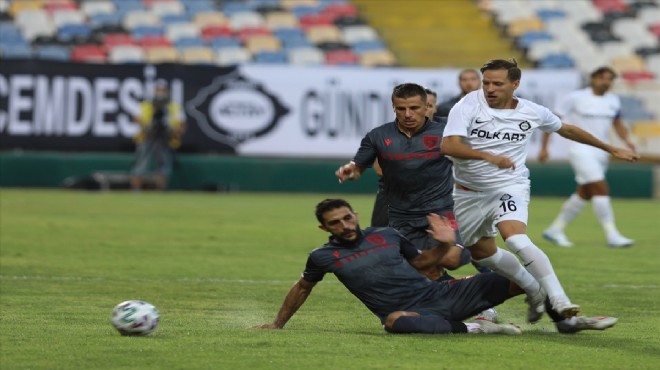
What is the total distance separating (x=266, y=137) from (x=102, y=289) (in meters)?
15.5

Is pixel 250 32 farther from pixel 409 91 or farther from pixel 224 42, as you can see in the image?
pixel 409 91

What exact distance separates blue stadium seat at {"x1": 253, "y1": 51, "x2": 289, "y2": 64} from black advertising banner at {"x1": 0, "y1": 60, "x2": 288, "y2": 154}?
2.79 meters

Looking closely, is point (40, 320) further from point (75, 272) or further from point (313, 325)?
point (75, 272)

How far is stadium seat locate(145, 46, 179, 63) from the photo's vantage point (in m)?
28.4

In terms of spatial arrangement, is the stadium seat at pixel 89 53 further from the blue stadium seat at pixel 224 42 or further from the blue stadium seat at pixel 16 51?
the blue stadium seat at pixel 224 42

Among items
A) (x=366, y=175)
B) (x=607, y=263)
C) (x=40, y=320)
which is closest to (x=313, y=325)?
(x=40, y=320)

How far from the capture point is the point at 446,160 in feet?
30.6

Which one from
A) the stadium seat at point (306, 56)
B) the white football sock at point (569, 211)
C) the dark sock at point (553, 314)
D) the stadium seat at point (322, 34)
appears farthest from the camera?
the stadium seat at point (322, 34)

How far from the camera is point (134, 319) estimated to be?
309 inches

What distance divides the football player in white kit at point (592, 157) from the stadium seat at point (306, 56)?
1317cm

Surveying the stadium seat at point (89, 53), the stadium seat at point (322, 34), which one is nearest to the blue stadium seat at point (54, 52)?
the stadium seat at point (89, 53)

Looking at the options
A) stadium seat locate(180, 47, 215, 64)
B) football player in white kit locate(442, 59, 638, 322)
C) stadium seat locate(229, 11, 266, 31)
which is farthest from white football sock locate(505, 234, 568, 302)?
stadium seat locate(229, 11, 266, 31)

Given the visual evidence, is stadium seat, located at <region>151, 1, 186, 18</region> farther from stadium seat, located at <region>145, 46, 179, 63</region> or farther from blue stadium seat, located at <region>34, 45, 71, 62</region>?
blue stadium seat, located at <region>34, 45, 71, 62</region>

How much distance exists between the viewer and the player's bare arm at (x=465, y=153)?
8102 mm
